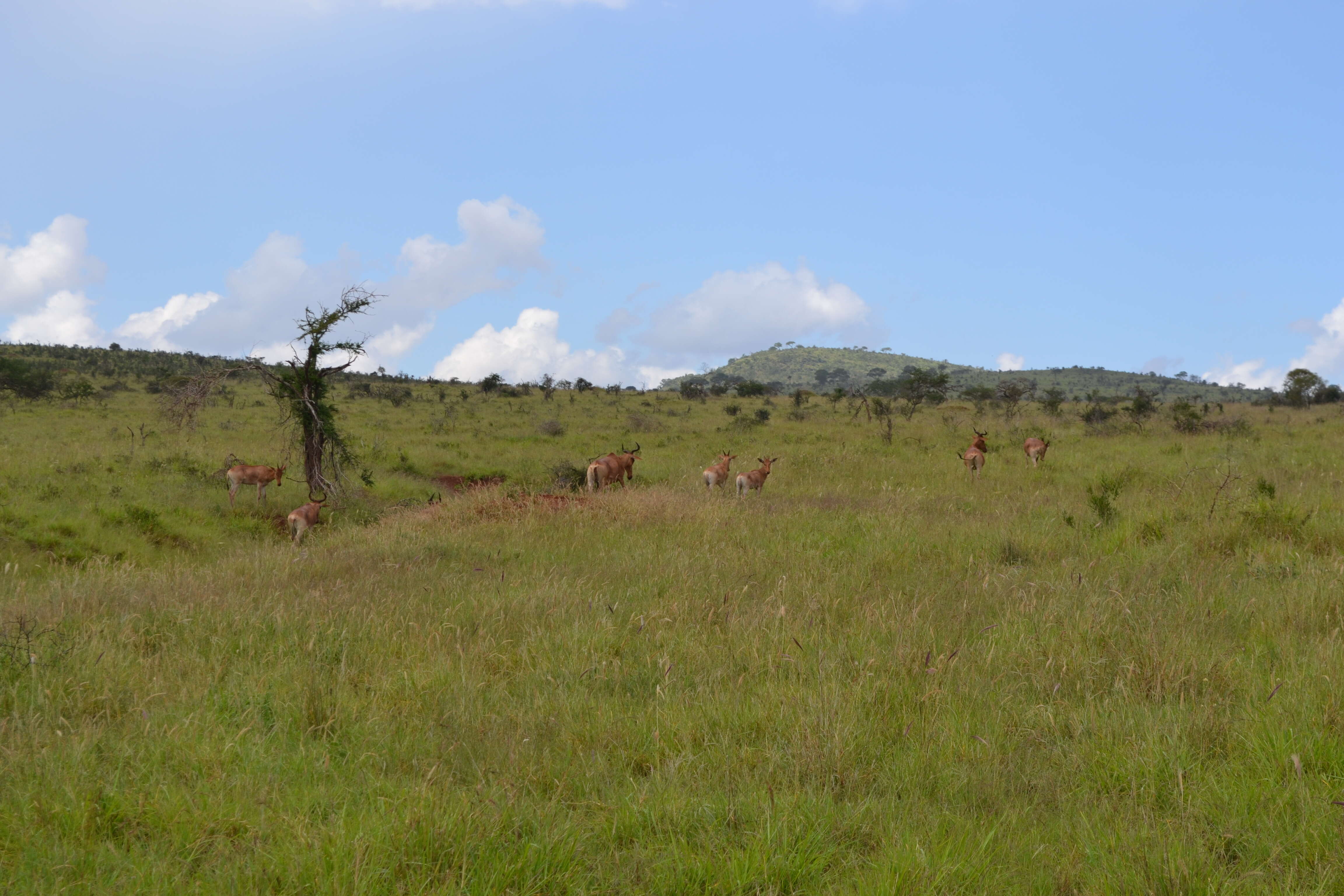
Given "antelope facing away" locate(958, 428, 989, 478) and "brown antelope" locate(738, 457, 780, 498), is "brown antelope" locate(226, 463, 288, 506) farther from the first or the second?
"antelope facing away" locate(958, 428, 989, 478)

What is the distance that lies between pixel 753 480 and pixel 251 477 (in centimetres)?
1098

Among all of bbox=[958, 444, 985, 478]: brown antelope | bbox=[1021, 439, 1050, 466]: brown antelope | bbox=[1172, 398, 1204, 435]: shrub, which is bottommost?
bbox=[958, 444, 985, 478]: brown antelope

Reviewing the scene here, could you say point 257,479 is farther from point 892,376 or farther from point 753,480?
point 892,376

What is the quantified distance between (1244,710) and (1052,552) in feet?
15.2

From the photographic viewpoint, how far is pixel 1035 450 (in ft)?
61.2

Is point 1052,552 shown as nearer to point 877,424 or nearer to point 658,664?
point 658,664

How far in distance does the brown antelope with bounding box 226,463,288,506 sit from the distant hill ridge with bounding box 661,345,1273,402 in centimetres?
5995

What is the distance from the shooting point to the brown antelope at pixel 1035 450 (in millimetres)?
18484

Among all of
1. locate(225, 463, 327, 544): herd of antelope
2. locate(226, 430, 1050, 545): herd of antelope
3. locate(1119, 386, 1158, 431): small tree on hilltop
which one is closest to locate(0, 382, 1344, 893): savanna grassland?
locate(226, 430, 1050, 545): herd of antelope

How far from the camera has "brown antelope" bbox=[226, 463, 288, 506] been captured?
53.6 feet

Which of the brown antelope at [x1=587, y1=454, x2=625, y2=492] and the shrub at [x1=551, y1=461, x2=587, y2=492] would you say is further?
the shrub at [x1=551, y1=461, x2=587, y2=492]

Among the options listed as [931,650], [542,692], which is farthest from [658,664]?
[931,650]

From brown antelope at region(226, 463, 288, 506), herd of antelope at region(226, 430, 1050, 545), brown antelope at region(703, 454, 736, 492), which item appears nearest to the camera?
herd of antelope at region(226, 430, 1050, 545)

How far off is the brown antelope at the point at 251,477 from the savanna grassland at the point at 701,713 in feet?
21.7
